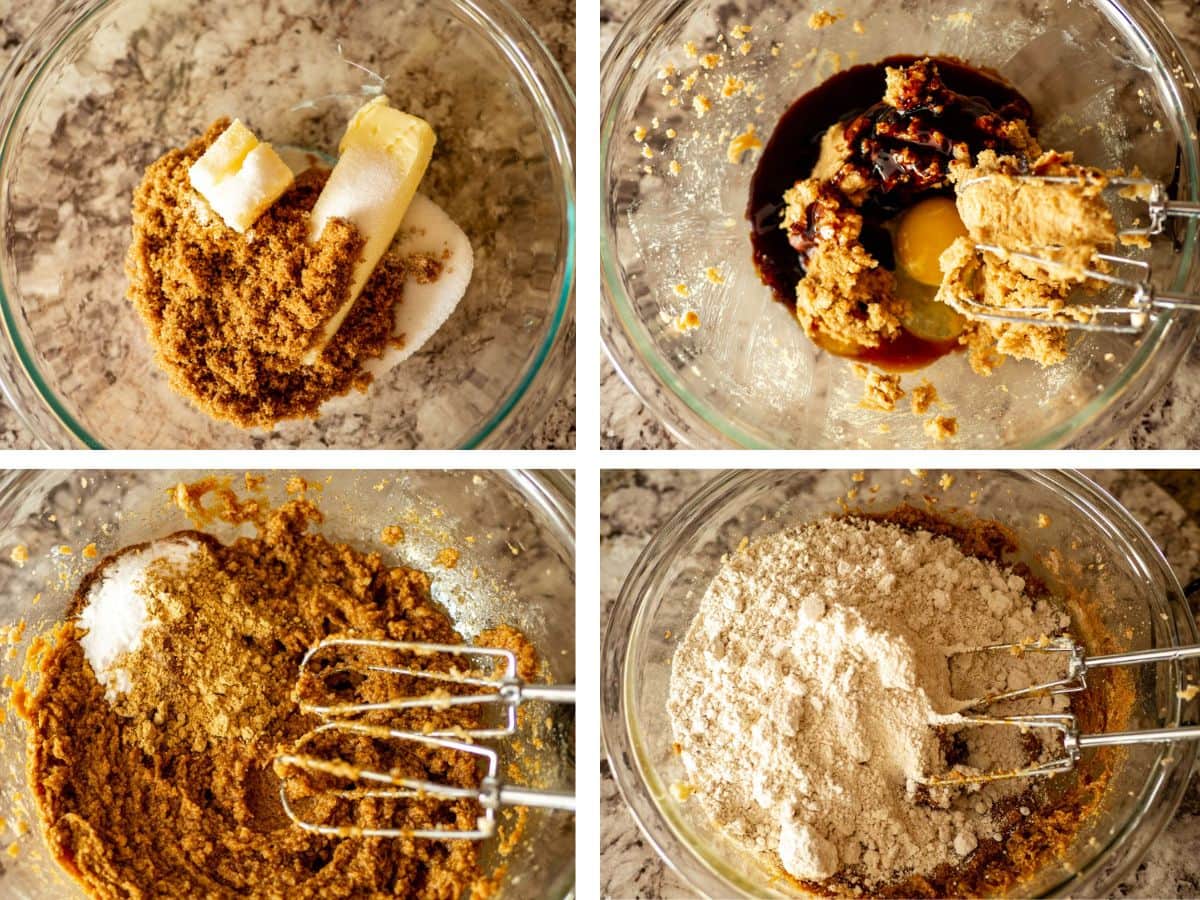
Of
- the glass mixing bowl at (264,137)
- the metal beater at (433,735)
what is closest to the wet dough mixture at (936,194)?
the glass mixing bowl at (264,137)

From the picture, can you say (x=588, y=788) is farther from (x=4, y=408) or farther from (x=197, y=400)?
(x=4, y=408)

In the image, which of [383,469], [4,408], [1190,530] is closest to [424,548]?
[383,469]

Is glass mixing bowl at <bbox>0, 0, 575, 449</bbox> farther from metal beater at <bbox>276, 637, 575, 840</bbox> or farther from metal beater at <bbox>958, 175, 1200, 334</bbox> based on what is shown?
metal beater at <bbox>958, 175, 1200, 334</bbox>

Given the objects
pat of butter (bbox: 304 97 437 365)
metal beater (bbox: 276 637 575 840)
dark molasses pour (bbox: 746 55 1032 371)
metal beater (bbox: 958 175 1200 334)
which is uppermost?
pat of butter (bbox: 304 97 437 365)

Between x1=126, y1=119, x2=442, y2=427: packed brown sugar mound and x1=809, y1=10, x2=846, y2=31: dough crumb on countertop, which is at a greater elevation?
x1=809, y1=10, x2=846, y2=31: dough crumb on countertop

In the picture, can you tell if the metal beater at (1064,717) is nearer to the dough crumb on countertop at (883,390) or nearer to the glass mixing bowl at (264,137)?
the dough crumb on countertop at (883,390)

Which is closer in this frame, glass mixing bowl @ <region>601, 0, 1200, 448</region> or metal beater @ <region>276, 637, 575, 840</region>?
metal beater @ <region>276, 637, 575, 840</region>

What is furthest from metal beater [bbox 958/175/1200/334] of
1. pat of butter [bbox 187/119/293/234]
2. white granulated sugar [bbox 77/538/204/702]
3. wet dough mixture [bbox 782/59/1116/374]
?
white granulated sugar [bbox 77/538/204/702]
